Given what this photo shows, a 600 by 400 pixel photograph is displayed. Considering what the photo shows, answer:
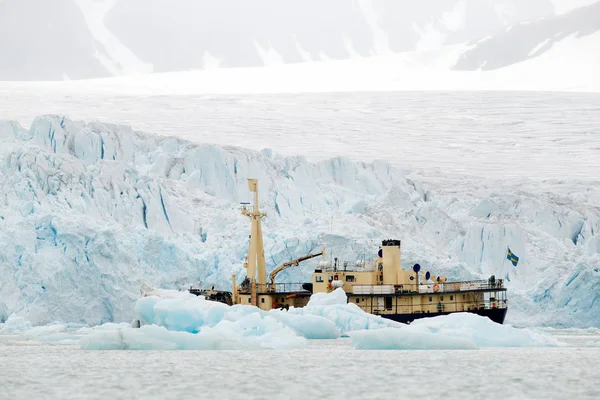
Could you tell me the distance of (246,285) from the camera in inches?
1222

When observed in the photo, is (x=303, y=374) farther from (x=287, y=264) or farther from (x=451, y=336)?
(x=287, y=264)

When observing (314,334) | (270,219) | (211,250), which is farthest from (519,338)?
(270,219)

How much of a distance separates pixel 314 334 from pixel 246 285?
22.6 feet

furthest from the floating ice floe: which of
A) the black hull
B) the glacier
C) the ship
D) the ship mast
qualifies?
the ship mast

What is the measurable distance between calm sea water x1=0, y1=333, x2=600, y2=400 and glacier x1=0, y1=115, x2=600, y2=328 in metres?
7.40

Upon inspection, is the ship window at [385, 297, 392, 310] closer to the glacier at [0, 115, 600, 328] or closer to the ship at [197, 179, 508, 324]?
the ship at [197, 179, 508, 324]

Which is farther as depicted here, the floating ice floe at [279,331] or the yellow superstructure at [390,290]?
the yellow superstructure at [390,290]

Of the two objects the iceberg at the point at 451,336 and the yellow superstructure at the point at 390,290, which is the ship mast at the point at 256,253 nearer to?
the yellow superstructure at the point at 390,290

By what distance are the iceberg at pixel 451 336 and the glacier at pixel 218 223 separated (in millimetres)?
9005

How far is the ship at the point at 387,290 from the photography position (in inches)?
1174

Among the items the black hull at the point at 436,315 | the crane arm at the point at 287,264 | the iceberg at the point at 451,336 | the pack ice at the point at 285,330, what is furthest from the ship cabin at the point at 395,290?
the iceberg at the point at 451,336

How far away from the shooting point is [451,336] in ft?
68.2

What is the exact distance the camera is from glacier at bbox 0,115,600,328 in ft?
96.8

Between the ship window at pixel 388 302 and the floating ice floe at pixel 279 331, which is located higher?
the ship window at pixel 388 302
